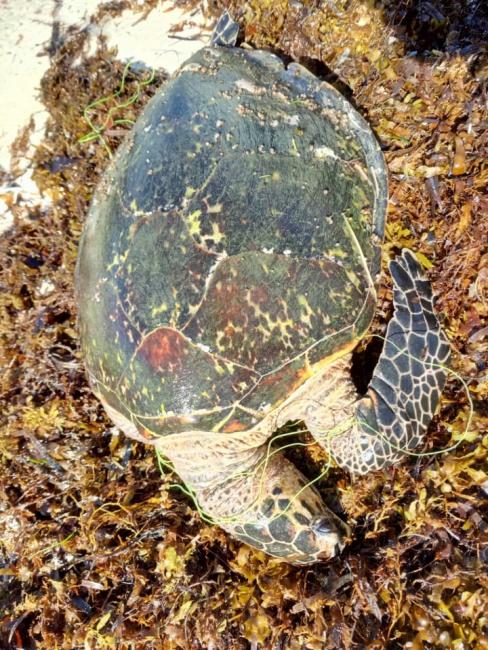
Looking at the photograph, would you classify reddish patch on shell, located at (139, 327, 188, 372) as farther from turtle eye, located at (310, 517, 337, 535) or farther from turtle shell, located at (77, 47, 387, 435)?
turtle eye, located at (310, 517, 337, 535)

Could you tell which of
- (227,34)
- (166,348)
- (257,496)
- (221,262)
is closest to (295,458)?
(257,496)

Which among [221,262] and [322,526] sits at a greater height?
[221,262]

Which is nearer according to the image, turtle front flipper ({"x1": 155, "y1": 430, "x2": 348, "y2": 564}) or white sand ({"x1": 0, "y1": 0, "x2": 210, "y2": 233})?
turtle front flipper ({"x1": 155, "y1": 430, "x2": 348, "y2": 564})

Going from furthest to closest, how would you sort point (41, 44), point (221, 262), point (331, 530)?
1. point (41, 44)
2. point (331, 530)
3. point (221, 262)

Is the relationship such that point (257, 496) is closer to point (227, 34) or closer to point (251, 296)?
point (251, 296)

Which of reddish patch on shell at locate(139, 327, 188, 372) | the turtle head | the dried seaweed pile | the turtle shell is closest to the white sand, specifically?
the dried seaweed pile

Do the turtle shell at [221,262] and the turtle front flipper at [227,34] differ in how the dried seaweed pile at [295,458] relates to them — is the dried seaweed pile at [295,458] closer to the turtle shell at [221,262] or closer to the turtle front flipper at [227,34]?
the turtle front flipper at [227,34]

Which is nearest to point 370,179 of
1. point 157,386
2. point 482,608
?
point 157,386
